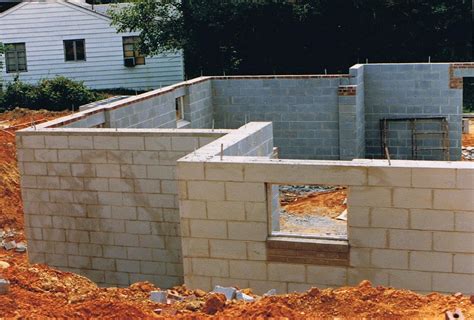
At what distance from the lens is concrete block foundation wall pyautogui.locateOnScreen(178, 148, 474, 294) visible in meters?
Answer: 7.88

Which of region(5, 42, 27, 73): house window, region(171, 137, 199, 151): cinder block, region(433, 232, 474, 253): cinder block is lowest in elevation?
region(433, 232, 474, 253): cinder block

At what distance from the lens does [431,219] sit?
7914 millimetres

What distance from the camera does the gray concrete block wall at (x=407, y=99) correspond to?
1684 centimetres

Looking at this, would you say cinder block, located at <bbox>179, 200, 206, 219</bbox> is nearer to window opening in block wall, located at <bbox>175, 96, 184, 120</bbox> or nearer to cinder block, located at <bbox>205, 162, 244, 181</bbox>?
cinder block, located at <bbox>205, 162, 244, 181</bbox>

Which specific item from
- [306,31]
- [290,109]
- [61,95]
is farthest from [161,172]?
[61,95]

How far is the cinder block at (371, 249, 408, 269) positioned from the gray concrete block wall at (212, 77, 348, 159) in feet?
29.3

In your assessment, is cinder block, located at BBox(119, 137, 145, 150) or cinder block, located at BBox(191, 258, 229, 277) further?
cinder block, located at BBox(119, 137, 145, 150)

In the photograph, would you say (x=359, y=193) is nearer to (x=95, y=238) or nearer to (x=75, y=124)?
(x=95, y=238)

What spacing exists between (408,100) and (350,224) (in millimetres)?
9602

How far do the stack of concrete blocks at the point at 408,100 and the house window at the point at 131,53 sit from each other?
13944mm

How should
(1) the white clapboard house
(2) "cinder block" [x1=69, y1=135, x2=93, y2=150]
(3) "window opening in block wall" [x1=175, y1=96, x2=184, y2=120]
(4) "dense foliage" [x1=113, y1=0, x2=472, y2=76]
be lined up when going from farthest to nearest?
(1) the white clapboard house < (4) "dense foliage" [x1=113, y1=0, x2=472, y2=76] < (3) "window opening in block wall" [x1=175, y1=96, x2=184, y2=120] < (2) "cinder block" [x1=69, y1=135, x2=93, y2=150]

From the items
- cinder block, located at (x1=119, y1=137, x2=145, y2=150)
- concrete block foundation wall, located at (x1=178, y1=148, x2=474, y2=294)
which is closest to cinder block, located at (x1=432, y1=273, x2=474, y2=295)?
concrete block foundation wall, located at (x1=178, y1=148, x2=474, y2=294)

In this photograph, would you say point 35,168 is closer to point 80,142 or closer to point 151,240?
point 80,142

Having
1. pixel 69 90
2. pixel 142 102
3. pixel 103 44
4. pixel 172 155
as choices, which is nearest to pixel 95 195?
pixel 172 155
